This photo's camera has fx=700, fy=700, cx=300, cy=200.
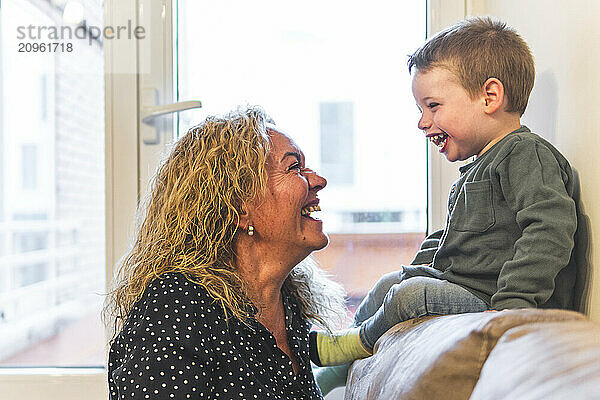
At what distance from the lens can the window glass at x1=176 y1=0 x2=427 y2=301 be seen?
201 centimetres

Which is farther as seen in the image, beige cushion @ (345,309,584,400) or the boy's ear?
the boy's ear

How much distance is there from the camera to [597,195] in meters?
1.18

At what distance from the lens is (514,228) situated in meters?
1.32

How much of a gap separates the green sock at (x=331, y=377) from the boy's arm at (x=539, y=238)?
1.95ft

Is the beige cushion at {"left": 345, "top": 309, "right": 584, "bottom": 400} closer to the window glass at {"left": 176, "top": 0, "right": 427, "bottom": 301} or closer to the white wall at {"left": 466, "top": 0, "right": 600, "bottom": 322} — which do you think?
the white wall at {"left": 466, "top": 0, "right": 600, "bottom": 322}

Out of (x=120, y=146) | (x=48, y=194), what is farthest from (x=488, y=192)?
(x=48, y=194)

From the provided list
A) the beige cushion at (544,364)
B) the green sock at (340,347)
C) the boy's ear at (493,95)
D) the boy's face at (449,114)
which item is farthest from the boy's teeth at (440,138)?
the beige cushion at (544,364)

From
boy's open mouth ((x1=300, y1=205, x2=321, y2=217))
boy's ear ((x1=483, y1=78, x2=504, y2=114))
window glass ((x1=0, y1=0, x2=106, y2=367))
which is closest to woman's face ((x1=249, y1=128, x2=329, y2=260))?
boy's open mouth ((x1=300, y1=205, x2=321, y2=217))

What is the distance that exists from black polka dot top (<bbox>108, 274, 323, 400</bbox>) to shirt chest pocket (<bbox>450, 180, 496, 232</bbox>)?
1.46 feet

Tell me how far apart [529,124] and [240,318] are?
0.79 metres

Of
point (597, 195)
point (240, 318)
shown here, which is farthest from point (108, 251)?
point (597, 195)

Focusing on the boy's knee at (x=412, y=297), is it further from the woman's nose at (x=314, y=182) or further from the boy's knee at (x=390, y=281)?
the woman's nose at (x=314, y=182)

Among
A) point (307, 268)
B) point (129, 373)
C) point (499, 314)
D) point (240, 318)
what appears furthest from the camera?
point (307, 268)

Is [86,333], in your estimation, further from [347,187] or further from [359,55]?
[359,55]
